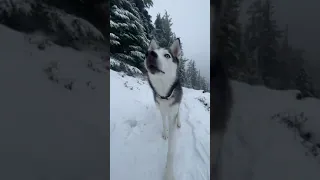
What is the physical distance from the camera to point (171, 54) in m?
1.53

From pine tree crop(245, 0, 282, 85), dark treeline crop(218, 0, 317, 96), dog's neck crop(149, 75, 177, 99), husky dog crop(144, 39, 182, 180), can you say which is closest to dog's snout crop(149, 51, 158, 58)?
husky dog crop(144, 39, 182, 180)

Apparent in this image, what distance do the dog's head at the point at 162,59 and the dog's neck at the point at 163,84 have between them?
0.07 ft

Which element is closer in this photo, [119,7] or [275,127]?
[275,127]

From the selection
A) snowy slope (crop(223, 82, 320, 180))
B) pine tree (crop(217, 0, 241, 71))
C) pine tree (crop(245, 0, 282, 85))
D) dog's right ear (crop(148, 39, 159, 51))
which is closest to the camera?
snowy slope (crop(223, 82, 320, 180))

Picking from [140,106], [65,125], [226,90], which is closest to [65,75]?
[65,125]

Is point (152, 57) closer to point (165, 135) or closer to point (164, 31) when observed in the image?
point (164, 31)

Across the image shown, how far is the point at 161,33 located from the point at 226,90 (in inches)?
19.2

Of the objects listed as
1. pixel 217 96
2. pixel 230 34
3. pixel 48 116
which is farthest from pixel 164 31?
pixel 48 116

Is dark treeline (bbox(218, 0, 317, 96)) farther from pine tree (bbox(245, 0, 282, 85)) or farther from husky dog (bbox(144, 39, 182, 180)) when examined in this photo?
husky dog (bbox(144, 39, 182, 180))

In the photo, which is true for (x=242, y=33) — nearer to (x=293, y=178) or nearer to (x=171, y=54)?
(x=171, y=54)

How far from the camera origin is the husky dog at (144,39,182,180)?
4.99 feet

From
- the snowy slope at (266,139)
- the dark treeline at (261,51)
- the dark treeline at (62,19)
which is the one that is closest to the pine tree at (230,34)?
the dark treeline at (261,51)

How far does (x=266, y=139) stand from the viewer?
1.32m

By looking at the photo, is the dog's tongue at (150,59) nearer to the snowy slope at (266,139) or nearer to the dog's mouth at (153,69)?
the dog's mouth at (153,69)
